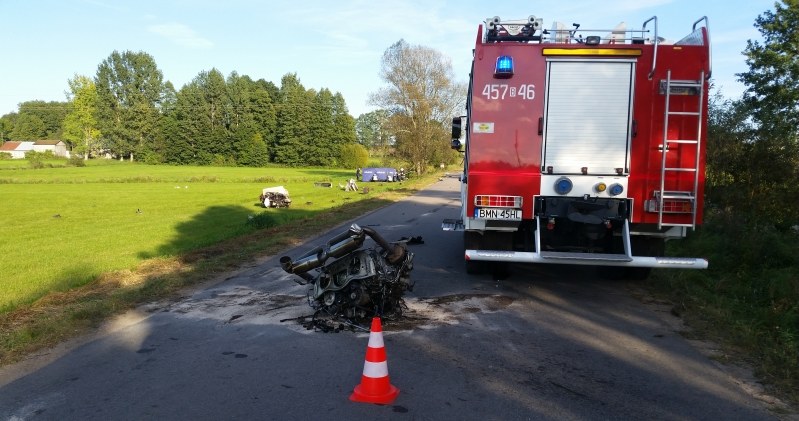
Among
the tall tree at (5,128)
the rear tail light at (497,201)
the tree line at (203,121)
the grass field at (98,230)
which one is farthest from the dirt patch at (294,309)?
the tall tree at (5,128)

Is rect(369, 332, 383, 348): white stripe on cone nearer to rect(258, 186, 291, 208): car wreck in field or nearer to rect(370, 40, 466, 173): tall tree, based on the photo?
rect(258, 186, 291, 208): car wreck in field

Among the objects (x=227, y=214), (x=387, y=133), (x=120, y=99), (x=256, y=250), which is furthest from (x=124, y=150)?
(x=256, y=250)

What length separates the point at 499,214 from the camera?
24.8 ft

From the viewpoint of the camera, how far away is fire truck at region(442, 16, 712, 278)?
23.6 ft

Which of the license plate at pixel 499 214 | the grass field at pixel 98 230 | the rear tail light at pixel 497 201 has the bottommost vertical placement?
the grass field at pixel 98 230

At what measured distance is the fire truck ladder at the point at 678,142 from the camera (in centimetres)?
705

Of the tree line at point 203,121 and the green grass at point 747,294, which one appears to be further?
the tree line at point 203,121

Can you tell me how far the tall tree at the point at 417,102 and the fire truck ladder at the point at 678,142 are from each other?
51542mm

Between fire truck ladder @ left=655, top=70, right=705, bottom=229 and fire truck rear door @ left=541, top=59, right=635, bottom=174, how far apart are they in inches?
20.8

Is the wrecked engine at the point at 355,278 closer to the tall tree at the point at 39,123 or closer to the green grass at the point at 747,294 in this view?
the green grass at the point at 747,294

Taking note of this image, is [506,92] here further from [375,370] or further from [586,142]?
[375,370]

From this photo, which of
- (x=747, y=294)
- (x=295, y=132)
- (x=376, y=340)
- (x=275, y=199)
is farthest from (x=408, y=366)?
(x=295, y=132)

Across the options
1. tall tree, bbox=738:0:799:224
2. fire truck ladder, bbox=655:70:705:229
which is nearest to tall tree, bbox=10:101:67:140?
tall tree, bbox=738:0:799:224

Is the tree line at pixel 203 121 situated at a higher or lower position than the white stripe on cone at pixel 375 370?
higher
